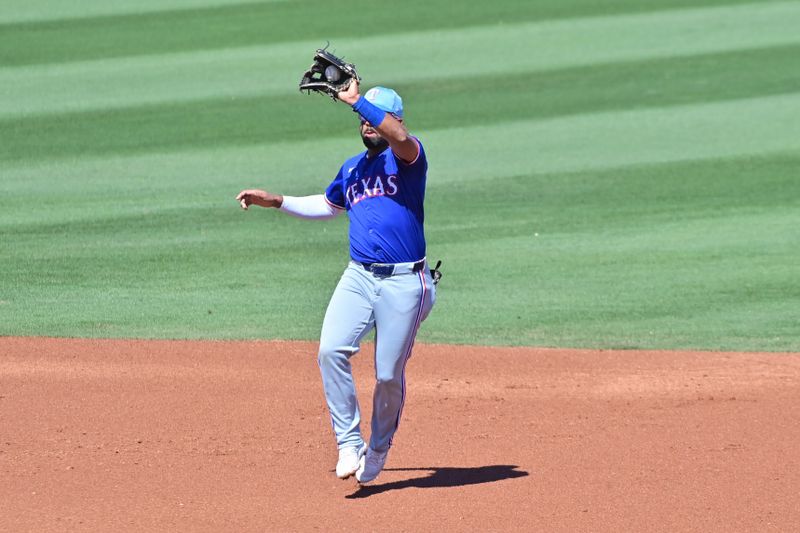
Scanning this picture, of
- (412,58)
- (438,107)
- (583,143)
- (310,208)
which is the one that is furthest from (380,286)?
(412,58)

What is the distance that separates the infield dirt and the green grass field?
0.80m

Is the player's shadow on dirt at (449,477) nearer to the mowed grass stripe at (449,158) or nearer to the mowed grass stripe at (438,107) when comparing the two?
the mowed grass stripe at (449,158)

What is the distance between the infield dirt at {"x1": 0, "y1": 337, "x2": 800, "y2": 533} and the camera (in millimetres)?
6059

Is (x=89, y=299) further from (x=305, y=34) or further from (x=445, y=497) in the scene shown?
(x=305, y=34)

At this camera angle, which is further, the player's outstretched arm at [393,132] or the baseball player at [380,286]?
the baseball player at [380,286]

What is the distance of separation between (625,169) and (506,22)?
471 cm

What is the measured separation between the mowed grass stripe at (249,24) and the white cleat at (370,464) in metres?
10.9

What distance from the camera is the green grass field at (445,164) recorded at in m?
10.2

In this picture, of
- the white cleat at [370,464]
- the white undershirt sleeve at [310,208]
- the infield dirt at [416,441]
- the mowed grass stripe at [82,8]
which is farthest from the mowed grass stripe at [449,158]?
the white cleat at [370,464]

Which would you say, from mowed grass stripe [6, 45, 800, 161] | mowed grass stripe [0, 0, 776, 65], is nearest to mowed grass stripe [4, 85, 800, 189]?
mowed grass stripe [6, 45, 800, 161]

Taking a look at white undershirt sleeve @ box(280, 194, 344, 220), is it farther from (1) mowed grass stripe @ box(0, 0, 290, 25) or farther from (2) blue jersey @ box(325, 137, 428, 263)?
(1) mowed grass stripe @ box(0, 0, 290, 25)

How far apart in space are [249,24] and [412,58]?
99.4 inches

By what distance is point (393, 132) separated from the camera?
5.93 meters

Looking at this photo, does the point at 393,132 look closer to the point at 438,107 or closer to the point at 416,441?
the point at 416,441
